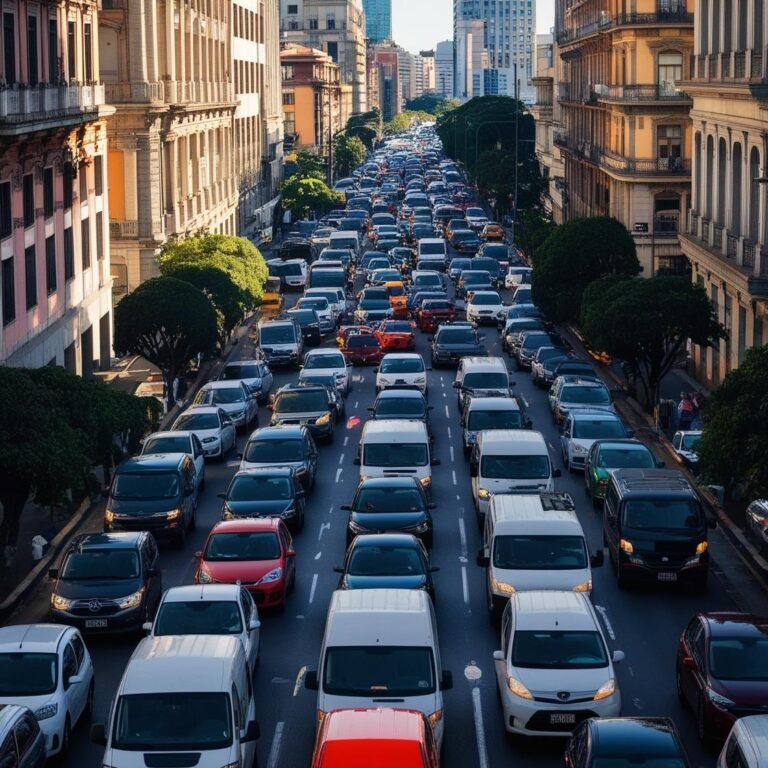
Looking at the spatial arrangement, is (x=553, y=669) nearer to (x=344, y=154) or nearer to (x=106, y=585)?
(x=106, y=585)

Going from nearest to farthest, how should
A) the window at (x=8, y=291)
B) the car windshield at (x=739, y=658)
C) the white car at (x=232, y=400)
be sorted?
the car windshield at (x=739, y=658), the window at (x=8, y=291), the white car at (x=232, y=400)

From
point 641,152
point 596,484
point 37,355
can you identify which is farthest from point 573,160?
point 596,484

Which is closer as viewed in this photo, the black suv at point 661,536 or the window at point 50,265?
the black suv at point 661,536

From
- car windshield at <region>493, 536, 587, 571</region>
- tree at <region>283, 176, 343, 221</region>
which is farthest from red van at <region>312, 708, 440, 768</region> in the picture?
tree at <region>283, 176, 343, 221</region>

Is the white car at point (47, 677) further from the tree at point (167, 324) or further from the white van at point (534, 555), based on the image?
the tree at point (167, 324)

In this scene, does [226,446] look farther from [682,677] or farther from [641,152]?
[641,152]

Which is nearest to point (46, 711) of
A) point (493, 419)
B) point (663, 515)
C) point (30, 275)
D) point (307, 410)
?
point (663, 515)

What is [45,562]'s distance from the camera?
3119 centimetres

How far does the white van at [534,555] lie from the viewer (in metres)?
26.0

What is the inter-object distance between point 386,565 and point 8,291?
21450mm

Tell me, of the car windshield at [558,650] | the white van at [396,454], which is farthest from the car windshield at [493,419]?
the car windshield at [558,650]

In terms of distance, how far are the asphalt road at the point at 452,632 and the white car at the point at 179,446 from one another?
0.80 meters

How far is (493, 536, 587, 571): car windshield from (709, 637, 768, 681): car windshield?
540 cm

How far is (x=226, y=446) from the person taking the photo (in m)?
41.8
